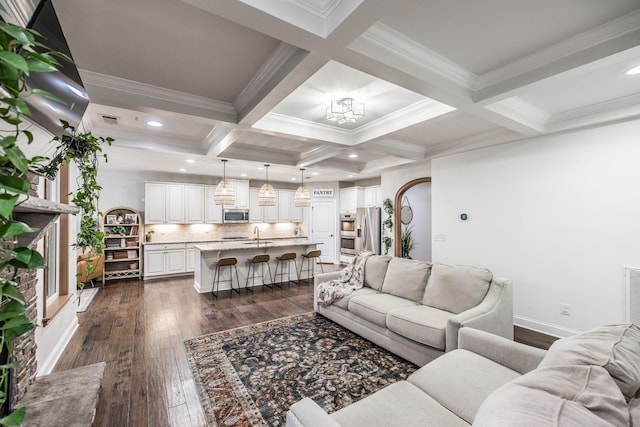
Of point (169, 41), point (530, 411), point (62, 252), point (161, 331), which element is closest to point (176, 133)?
point (62, 252)

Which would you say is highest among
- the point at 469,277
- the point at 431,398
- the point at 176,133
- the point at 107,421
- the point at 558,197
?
the point at 176,133

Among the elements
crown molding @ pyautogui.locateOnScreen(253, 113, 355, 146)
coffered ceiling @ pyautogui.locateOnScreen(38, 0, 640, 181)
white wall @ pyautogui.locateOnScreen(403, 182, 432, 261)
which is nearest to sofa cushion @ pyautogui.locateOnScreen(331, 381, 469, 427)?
coffered ceiling @ pyautogui.locateOnScreen(38, 0, 640, 181)

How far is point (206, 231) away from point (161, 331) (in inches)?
176

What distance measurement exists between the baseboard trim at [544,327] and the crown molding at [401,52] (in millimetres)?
3442

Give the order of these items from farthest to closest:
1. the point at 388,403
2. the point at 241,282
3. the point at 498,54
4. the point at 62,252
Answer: the point at 241,282
the point at 62,252
the point at 498,54
the point at 388,403

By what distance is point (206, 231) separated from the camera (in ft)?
25.8

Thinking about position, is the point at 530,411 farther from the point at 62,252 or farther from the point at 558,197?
the point at 62,252

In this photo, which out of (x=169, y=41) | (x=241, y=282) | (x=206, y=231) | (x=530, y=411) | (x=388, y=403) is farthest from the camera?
(x=206, y=231)

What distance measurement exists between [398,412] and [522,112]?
140 inches

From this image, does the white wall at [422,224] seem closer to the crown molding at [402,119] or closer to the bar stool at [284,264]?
the bar stool at [284,264]

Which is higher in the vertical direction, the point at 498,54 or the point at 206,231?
the point at 498,54

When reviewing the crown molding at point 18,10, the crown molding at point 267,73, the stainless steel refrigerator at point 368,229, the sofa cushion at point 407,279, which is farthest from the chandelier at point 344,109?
the stainless steel refrigerator at point 368,229

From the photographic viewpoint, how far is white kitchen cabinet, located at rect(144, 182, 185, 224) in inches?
269

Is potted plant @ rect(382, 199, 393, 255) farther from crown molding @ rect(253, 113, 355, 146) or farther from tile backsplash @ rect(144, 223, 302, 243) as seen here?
tile backsplash @ rect(144, 223, 302, 243)
